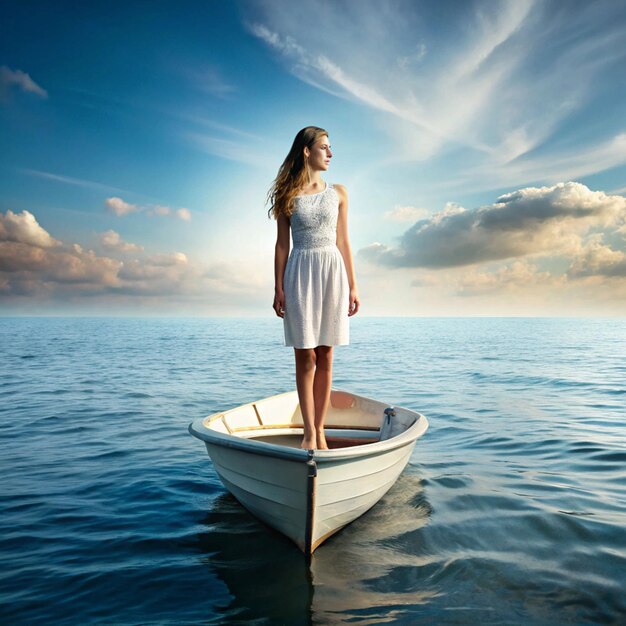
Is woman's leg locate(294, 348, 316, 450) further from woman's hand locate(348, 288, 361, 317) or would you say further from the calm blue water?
the calm blue water

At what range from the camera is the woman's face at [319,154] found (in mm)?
4012

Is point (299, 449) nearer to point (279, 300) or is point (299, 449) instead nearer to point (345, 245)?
point (279, 300)

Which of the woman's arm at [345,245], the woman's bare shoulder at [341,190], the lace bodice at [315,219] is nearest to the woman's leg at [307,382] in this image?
the woman's arm at [345,245]

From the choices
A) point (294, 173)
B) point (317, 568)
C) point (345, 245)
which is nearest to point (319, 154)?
point (294, 173)

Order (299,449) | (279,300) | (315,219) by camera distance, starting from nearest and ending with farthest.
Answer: (299,449)
(315,219)
(279,300)

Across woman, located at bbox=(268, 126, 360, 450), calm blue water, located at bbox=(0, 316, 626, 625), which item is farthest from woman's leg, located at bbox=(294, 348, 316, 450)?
calm blue water, located at bbox=(0, 316, 626, 625)

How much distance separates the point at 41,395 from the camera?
43.3ft

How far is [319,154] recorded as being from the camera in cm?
402

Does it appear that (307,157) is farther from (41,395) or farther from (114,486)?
(41,395)

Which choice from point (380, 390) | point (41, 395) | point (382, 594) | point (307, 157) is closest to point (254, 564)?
point (382, 594)

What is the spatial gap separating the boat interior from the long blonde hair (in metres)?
2.35

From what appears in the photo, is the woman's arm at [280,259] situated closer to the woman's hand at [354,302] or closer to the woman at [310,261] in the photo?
→ the woman at [310,261]

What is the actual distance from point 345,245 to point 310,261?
44 centimetres

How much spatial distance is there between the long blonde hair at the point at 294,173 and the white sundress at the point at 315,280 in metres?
0.08
